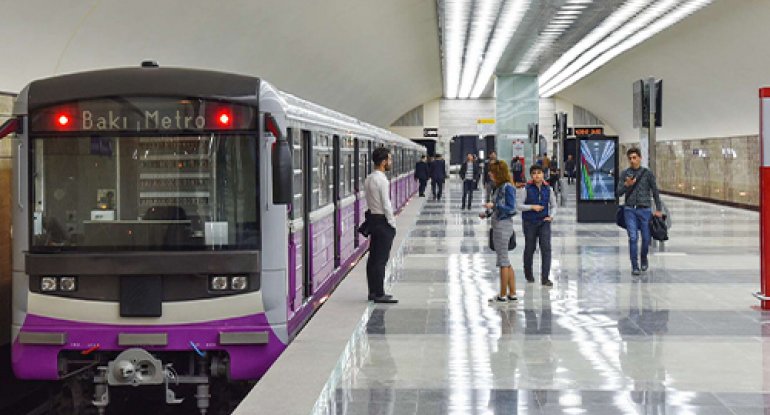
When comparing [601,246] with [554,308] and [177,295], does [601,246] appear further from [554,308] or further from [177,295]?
[177,295]

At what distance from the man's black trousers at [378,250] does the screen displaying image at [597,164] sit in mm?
13959

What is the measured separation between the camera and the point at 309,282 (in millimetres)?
11859

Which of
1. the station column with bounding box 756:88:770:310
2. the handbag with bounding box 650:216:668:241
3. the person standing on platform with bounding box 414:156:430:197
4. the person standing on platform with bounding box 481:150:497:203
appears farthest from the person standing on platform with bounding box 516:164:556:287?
the person standing on platform with bounding box 414:156:430:197

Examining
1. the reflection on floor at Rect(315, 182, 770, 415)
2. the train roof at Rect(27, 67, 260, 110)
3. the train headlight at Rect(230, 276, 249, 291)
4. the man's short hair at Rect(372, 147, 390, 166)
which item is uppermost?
the train roof at Rect(27, 67, 260, 110)

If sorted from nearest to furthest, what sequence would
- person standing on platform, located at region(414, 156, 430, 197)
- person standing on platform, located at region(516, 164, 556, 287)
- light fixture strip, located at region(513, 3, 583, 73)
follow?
person standing on platform, located at region(516, 164, 556, 287) < light fixture strip, located at region(513, 3, 583, 73) < person standing on platform, located at region(414, 156, 430, 197)

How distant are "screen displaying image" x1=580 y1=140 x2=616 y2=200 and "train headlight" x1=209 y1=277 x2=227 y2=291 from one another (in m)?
17.9

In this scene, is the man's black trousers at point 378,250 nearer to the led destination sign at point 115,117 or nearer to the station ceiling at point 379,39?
the led destination sign at point 115,117

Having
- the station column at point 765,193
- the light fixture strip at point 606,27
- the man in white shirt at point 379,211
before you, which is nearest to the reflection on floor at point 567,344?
the station column at point 765,193

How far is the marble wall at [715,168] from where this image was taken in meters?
34.2

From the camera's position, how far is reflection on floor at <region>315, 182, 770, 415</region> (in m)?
7.83

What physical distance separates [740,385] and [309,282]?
5038 millimetres

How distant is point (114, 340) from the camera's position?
29.6ft

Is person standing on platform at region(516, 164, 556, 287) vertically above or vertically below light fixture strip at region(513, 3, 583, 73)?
below

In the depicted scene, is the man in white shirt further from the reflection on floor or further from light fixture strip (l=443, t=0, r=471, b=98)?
light fixture strip (l=443, t=0, r=471, b=98)
